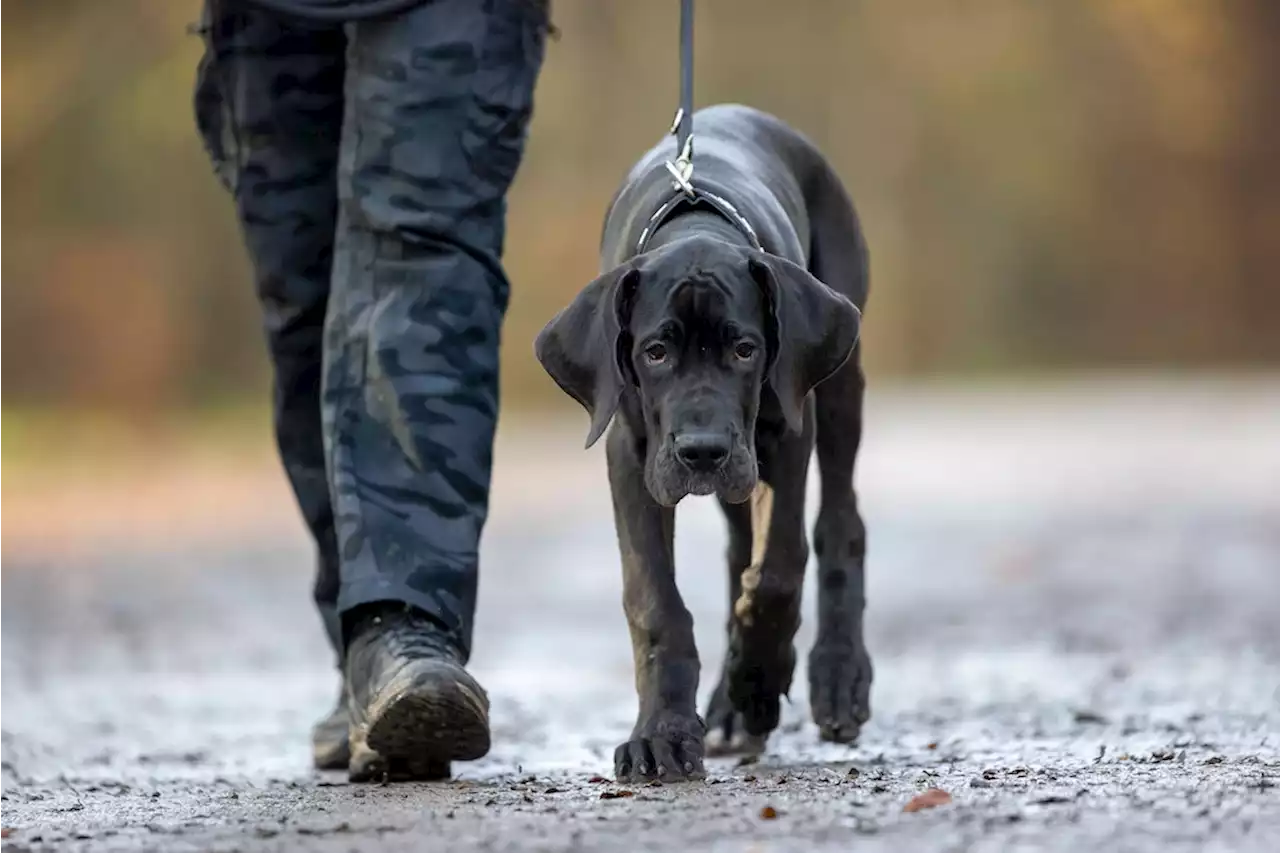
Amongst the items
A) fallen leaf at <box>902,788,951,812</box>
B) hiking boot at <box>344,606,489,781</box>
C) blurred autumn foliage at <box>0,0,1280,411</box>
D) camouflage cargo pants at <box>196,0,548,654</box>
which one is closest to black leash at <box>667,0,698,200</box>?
camouflage cargo pants at <box>196,0,548,654</box>

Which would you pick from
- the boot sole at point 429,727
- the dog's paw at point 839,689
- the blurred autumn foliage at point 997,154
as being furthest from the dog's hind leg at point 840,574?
the blurred autumn foliage at point 997,154

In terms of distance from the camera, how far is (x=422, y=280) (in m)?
4.41

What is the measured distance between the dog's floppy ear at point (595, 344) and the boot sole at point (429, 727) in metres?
0.50

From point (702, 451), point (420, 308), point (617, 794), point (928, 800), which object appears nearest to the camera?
point (928, 800)

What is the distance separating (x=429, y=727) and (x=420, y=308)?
2.77 ft

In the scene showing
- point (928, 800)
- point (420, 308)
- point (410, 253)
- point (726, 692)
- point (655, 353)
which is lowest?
point (928, 800)

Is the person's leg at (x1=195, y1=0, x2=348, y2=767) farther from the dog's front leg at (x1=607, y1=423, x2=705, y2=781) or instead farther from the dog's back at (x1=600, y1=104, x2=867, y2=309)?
the dog's front leg at (x1=607, y1=423, x2=705, y2=781)

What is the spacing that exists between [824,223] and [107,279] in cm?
1791

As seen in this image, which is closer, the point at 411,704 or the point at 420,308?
the point at 411,704

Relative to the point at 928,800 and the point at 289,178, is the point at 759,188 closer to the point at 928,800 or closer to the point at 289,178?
the point at 289,178

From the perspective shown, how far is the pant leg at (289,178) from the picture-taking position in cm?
462

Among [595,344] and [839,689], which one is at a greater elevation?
[595,344]

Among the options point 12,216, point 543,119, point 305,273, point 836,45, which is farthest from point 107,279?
point 305,273

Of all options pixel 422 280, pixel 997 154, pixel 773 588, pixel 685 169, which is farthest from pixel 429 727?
pixel 997 154
